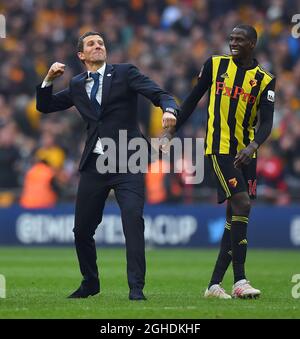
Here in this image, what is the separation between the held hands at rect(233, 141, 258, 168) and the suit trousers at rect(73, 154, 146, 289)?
0.90m

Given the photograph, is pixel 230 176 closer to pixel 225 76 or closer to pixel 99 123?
pixel 225 76

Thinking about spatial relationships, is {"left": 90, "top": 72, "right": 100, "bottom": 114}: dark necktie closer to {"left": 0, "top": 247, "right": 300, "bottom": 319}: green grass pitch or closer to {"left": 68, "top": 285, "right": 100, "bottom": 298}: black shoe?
{"left": 68, "top": 285, "right": 100, "bottom": 298}: black shoe

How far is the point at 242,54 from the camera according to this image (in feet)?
34.8

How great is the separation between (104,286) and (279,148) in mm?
9356

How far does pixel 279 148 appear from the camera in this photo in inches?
832

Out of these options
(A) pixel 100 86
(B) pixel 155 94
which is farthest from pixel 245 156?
(A) pixel 100 86

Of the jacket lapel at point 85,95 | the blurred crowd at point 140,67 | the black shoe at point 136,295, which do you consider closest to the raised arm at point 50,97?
the jacket lapel at point 85,95

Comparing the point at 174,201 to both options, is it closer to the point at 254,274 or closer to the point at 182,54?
the point at 182,54

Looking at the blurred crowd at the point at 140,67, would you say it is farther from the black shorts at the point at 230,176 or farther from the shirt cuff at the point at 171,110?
the shirt cuff at the point at 171,110

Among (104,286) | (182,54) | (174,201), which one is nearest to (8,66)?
(182,54)

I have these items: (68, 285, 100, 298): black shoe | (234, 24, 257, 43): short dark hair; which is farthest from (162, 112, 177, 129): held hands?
(68, 285, 100, 298): black shoe

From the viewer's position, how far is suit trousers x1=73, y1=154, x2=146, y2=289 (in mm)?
10148

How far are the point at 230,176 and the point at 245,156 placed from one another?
386mm

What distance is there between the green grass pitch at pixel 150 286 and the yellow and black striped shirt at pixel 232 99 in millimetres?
1508
